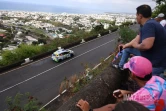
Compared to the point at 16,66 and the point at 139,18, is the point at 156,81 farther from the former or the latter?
the point at 16,66

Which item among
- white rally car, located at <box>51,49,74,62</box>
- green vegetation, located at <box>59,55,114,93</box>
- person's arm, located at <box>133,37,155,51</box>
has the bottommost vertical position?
white rally car, located at <box>51,49,74,62</box>

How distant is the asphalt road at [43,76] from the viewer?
492 inches

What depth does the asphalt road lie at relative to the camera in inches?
492

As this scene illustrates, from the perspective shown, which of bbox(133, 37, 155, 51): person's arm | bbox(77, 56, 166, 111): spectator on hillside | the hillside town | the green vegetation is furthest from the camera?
the hillside town

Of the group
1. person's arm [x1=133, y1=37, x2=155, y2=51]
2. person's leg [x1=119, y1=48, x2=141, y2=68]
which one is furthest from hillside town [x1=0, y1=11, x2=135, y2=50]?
person's arm [x1=133, y1=37, x2=155, y2=51]

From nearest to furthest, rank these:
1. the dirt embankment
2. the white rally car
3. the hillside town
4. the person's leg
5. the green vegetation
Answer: the dirt embankment, the person's leg, the green vegetation, the white rally car, the hillside town

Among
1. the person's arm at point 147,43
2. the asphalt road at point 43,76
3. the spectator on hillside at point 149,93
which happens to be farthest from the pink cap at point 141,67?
Answer: the asphalt road at point 43,76

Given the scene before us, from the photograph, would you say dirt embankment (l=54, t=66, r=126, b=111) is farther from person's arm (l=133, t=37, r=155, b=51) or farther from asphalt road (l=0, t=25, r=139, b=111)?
asphalt road (l=0, t=25, r=139, b=111)

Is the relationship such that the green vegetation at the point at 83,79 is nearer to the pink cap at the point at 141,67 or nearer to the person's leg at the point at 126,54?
the person's leg at the point at 126,54

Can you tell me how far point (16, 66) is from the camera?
1694 centimetres

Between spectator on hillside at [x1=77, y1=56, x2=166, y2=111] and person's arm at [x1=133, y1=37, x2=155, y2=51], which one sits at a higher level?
person's arm at [x1=133, y1=37, x2=155, y2=51]

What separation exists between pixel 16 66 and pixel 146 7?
48.7ft

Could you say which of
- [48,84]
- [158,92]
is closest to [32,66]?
[48,84]

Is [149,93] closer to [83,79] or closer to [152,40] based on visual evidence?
[152,40]
